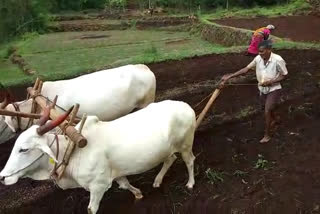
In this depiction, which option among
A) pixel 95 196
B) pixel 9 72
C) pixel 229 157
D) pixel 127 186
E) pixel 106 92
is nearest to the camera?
pixel 95 196

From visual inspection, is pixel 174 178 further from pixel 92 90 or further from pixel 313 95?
pixel 313 95

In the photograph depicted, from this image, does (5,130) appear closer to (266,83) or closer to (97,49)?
(266,83)

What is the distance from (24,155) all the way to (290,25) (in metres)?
14.2

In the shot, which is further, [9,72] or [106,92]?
[9,72]

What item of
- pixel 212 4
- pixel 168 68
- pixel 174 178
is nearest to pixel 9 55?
pixel 168 68

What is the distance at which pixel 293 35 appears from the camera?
15.1m

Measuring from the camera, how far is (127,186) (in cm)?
554

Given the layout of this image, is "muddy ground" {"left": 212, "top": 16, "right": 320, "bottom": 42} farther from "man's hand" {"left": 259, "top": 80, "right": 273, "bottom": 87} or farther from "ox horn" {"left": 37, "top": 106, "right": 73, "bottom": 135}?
"ox horn" {"left": 37, "top": 106, "right": 73, "bottom": 135}

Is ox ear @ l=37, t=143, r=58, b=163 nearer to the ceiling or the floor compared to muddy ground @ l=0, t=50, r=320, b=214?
nearer to the ceiling

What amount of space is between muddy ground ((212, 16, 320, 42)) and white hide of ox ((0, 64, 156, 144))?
811 centimetres

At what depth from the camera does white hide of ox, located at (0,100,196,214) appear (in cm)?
482

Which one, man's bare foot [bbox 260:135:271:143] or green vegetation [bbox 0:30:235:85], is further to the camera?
green vegetation [bbox 0:30:235:85]

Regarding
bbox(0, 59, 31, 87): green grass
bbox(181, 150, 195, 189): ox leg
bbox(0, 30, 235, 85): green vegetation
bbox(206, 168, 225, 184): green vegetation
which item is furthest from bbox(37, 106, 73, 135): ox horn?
bbox(0, 59, 31, 87): green grass

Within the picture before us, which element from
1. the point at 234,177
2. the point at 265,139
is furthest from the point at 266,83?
the point at 234,177
